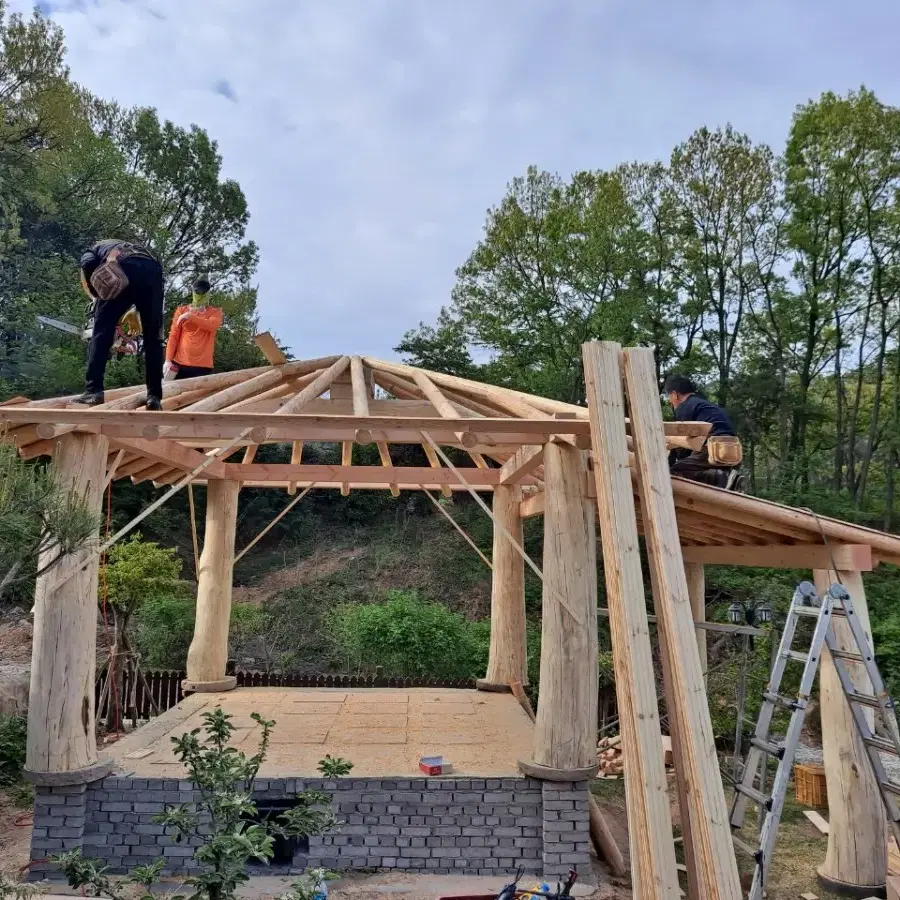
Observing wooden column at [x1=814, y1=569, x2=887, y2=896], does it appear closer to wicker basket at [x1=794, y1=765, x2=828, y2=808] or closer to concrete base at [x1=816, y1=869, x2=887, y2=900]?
concrete base at [x1=816, y1=869, x2=887, y2=900]

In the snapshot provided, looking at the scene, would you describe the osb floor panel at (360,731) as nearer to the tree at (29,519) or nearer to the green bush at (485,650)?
the tree at (29,519)

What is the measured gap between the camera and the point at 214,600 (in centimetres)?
831

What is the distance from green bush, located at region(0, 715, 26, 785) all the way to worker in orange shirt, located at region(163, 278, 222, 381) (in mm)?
3904

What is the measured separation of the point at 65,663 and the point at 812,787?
282 inches

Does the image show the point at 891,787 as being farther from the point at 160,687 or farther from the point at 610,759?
the point at 160,687

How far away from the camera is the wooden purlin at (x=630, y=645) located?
9.09 feet

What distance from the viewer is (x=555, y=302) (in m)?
18.2

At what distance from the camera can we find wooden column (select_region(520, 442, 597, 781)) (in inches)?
190

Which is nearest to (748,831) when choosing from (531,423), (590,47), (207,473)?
(531,423)

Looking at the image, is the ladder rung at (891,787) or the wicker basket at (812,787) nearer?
the ladder rung at (891,787)

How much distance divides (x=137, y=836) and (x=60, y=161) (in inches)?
654

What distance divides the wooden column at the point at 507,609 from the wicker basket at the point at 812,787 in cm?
309

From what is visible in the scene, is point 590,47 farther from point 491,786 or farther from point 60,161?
point 60,161

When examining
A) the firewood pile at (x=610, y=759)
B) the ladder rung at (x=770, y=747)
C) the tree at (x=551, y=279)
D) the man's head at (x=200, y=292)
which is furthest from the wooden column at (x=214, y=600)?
the tree at (x=551, y=279)
